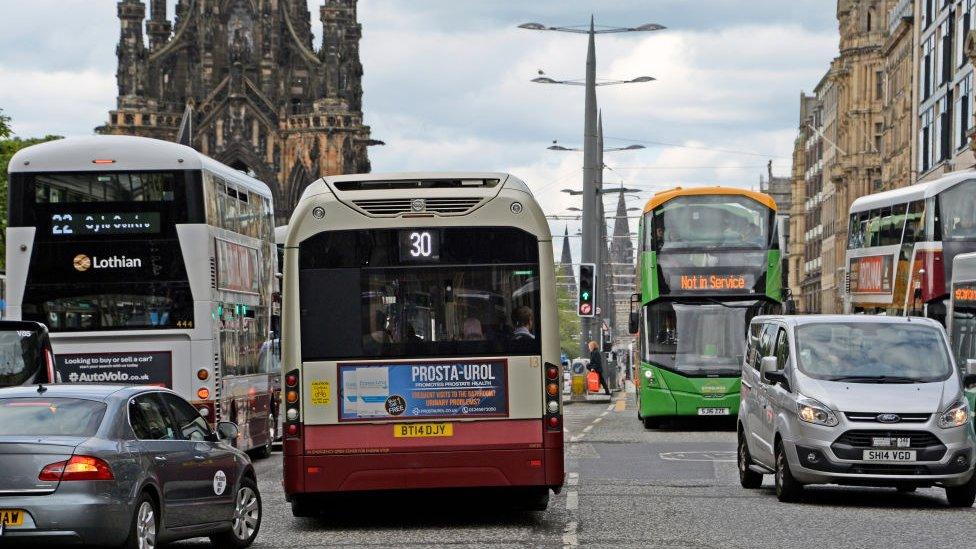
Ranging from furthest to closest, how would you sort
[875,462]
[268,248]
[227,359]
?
[268,248] < [227,359] < [875,462]

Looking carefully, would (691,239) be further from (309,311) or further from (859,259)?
(309,311)

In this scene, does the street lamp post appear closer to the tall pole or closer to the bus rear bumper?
the tall pole

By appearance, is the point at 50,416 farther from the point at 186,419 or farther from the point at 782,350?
the point at 782,350

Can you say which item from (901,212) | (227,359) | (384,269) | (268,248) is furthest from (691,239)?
(384,269)

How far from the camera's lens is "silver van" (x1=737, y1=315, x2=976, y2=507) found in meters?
17.2

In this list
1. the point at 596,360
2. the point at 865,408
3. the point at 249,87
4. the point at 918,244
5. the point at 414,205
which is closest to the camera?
the point at 414,205

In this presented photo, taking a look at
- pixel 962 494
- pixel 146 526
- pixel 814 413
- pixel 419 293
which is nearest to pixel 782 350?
pixel 814 413

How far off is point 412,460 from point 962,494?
5718 mm

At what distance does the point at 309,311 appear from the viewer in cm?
1555

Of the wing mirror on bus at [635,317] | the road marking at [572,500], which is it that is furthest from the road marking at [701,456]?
the wing mirror on bus at [635,317]

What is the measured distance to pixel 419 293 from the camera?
15648mm

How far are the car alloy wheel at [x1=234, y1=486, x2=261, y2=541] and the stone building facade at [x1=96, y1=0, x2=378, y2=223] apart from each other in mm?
118011

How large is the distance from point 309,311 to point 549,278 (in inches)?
79.3

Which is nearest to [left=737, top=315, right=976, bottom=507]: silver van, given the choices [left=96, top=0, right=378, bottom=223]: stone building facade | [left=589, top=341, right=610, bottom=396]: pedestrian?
[left=589, top=341, right=610, bottom=396]: pedestrian
